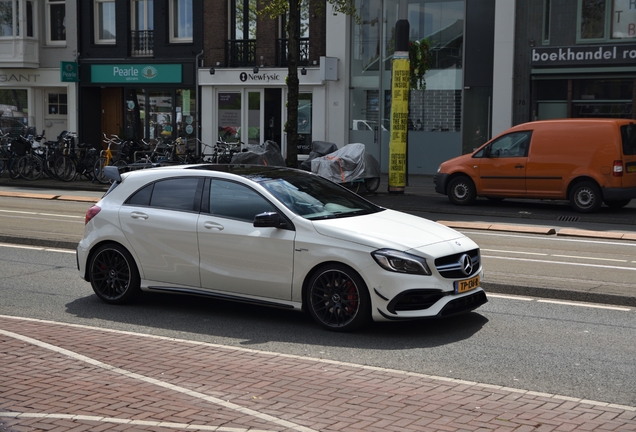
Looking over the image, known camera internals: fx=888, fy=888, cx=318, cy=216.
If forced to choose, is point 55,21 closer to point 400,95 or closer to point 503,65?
point 503,65

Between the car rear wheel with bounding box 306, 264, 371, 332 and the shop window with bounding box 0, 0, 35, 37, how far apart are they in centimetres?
3024

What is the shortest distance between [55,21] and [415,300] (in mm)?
31367

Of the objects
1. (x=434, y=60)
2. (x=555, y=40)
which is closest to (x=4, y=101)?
(x=434, y=60)

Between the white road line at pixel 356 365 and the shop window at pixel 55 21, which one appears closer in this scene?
the white road line at pixel 356 365

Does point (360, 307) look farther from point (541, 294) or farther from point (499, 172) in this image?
point (499, 172)

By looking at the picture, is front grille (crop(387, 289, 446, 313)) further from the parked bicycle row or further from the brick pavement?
the parked bicycle row

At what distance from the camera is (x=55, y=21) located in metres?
35.6

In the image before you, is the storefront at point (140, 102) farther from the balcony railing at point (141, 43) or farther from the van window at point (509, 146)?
the van window at point (509, 146)

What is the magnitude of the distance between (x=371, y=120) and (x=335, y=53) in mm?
2543

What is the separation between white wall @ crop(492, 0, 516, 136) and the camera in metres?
26.2

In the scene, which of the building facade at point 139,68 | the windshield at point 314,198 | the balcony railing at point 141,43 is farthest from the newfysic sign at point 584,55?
the windshield at point 314,198

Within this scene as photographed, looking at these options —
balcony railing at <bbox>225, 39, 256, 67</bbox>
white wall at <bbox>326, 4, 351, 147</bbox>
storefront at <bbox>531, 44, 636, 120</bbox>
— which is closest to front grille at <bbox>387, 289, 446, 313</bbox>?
storefront at <bbox>531, 44, 636, 120</bbox>

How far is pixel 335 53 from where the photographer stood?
29.5 metres

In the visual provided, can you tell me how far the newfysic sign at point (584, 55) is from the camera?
24250 mm
